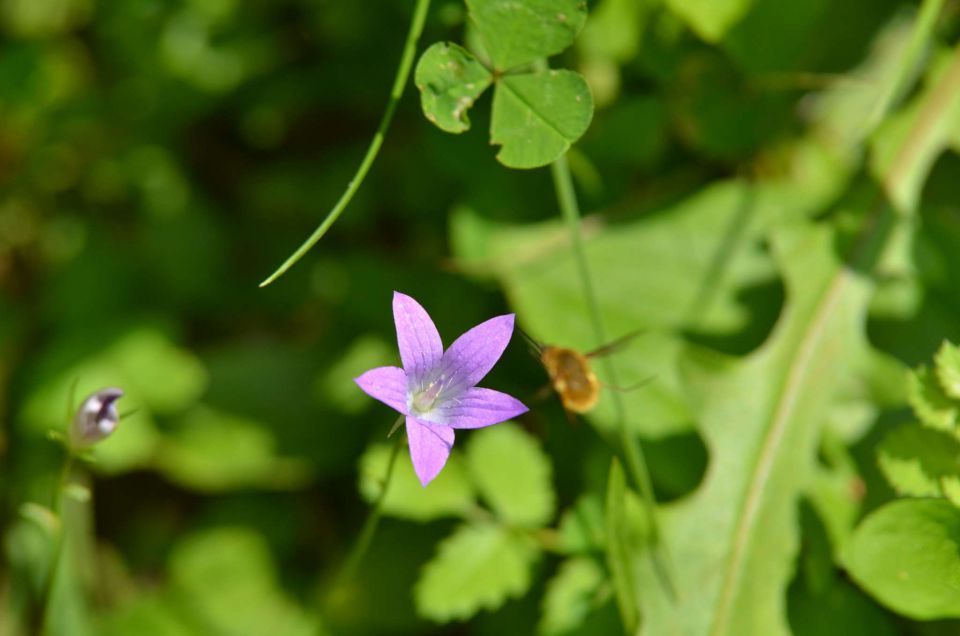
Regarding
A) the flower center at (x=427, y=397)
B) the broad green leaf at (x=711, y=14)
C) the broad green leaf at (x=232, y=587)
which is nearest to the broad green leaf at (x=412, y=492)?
the flower center at (x=427, y=397)

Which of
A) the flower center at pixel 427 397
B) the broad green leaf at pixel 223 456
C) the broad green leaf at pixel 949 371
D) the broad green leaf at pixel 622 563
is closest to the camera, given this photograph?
the flower center at pixel 427 397

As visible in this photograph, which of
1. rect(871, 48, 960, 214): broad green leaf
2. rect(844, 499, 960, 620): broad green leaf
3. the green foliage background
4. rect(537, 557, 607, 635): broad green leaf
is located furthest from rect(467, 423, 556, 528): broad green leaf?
rect(871, 48, 960, 214): broad green leaf

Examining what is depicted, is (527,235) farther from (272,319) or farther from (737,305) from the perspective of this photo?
(272,319)

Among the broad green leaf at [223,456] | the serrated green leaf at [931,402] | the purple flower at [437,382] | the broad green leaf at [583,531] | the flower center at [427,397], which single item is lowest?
the broad green leaf at [223,456]

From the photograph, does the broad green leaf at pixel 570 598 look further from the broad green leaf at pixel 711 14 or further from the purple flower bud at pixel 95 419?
the broad green leaf at pixel 711 14

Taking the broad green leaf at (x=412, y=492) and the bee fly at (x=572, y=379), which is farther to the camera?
the broad green leaf at (x=412, y=492)

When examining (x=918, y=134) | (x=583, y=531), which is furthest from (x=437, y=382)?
(x=918, y=134)

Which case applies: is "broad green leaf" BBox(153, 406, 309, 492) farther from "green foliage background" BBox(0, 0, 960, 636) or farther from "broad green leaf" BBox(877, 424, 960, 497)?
"broad green leaf" BBox(877, 424, 960, 497)
